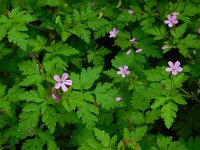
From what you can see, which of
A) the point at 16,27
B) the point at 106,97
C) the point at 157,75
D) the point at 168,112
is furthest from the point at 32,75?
the point at 168,112

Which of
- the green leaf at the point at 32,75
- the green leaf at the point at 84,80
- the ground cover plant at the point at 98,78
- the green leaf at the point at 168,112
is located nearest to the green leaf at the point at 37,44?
the ground cover plant at the point at 98,78

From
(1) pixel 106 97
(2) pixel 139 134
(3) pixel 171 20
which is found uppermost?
(3) pixel 171 20

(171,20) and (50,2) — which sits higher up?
(50,2)

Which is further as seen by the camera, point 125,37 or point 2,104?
point 125,37

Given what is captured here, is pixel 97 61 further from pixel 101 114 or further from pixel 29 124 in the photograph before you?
pixel 29 124

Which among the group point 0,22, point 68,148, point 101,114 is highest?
point 0,22

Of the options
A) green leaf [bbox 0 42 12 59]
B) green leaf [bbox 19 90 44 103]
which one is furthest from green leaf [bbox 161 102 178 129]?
green leaf [bbox 0 42 12 59]

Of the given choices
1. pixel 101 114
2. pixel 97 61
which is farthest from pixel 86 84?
pixel 97 61

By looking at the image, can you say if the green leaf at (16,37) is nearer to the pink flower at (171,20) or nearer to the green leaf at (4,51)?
the green leaf at (4,51)

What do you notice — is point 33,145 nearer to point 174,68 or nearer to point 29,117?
point 29,117
